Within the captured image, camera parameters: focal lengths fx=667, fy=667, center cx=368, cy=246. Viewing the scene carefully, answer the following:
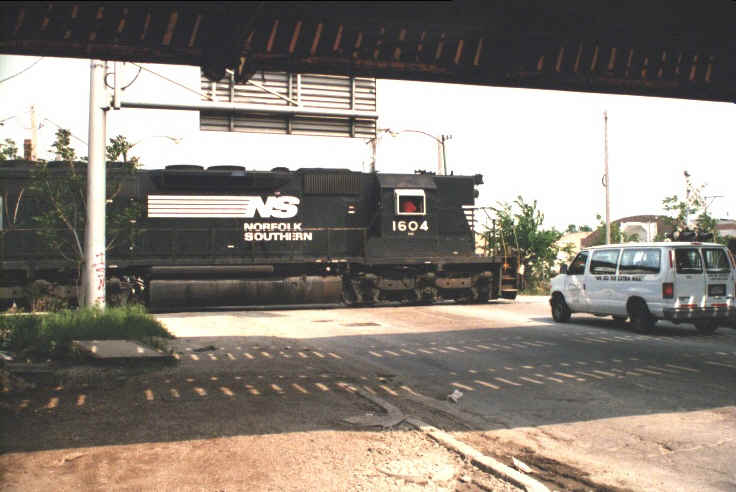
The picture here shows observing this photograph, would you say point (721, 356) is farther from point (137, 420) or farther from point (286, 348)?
point (137, 420)

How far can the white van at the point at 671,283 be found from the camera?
44.3ft

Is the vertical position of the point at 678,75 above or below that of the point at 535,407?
above

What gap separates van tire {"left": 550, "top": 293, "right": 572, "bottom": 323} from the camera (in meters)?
16.9

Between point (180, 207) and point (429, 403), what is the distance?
14464 millimetres

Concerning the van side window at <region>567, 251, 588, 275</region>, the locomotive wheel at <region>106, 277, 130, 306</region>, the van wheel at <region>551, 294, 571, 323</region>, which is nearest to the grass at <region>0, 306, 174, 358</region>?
the locomotive wheel at <region>106, 277, 130, 306</region>

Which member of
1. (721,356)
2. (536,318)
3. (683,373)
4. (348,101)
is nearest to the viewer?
(683,373)

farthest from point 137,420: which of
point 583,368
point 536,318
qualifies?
point 536,318

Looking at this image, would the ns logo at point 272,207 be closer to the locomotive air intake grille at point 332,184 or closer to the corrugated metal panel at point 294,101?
the locomotive air intake grille at point 332,184

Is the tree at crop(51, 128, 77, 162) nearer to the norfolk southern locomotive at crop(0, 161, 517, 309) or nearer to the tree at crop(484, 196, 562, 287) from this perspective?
the norfolk southern locomotive at crop(0, 161, 517, 309)

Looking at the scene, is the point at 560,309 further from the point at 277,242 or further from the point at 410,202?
the point at 277,242

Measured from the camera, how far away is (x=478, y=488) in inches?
185

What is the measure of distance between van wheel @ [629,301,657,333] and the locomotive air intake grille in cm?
1027

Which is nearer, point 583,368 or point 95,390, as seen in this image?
point 95,390

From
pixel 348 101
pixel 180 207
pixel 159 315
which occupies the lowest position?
pixel 159 315
